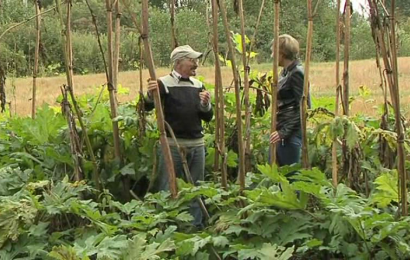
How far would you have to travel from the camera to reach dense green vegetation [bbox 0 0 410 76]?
7.46 metres

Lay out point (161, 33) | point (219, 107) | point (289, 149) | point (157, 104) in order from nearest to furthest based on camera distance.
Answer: point (157, 104) < point (219, 107) < point (289, 149) < point (161, 33)

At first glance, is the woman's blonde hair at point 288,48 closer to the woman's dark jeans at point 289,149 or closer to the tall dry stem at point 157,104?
the woman's dark jeans at point 289,149

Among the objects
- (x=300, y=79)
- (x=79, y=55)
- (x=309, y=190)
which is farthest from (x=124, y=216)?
(x=79, y=55)

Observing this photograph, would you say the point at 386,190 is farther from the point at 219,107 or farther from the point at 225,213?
the point at 219,107

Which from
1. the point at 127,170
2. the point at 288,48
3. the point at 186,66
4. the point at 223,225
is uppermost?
the point at 288,48

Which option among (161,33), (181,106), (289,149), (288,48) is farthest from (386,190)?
(161,33)

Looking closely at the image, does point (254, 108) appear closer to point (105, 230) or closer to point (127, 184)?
point (127, 184)

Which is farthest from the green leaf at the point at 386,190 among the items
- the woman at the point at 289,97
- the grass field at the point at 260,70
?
the grass field at the point at 260,70

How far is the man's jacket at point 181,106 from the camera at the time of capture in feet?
15.1

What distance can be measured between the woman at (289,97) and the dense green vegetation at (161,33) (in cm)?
94

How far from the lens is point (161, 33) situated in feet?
47.4

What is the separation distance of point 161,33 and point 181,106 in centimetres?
1000

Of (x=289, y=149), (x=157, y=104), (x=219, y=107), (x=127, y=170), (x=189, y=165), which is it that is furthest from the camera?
(x=289, y=149)

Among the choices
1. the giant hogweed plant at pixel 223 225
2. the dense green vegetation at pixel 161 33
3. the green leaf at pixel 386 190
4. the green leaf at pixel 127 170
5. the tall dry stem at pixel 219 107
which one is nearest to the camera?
the giant hogweed plant at pixel 223 225
